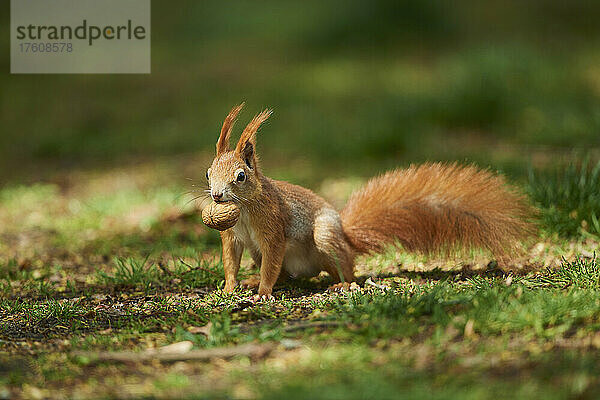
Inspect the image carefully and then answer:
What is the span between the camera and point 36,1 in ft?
42.1

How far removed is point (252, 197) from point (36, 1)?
441 inches

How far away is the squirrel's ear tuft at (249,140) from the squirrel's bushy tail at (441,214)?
0.66m

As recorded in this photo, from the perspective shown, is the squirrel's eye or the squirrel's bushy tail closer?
the squirrel's eye

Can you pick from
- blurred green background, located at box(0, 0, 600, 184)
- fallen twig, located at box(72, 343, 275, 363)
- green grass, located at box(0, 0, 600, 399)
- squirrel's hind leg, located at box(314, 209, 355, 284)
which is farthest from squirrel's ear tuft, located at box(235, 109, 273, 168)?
blurred green background, located at box(0, 0, 600, 184)

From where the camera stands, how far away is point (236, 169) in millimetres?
3094

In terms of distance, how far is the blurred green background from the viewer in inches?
265

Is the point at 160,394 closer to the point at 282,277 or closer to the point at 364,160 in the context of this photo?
the point at 282,277

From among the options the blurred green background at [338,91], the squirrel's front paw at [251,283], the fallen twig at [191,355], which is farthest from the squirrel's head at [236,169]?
the blurred green background at [338,91]

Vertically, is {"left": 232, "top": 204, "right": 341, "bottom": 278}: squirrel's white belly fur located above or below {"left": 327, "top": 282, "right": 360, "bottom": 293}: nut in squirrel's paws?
above

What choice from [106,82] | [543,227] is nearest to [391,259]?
[543,227]

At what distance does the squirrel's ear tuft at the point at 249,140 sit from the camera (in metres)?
3.15

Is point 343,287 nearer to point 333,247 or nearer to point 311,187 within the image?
point 333,247

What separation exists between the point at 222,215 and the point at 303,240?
0.47 meters

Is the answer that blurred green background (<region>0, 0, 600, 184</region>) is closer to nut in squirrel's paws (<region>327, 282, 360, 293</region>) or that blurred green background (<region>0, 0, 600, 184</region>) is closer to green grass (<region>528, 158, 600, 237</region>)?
green grass (<region>528, 158, 600, 237</region>)
